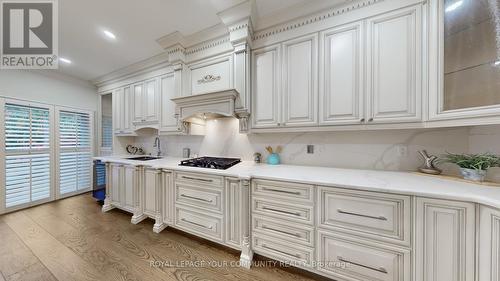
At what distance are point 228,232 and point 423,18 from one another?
2495 millimetres

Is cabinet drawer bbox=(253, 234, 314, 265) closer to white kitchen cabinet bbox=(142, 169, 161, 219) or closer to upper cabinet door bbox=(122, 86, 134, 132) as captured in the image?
white kitchen cabinet bbox=(142, 169, 161, 219)

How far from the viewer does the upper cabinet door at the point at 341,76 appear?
5.05 feet

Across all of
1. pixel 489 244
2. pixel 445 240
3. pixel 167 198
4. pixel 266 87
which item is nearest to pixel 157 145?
pixel 167 198

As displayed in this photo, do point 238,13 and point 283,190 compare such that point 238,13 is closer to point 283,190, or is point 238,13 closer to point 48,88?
point 283,190

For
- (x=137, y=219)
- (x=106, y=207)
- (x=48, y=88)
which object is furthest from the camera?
(x=48, y=88)

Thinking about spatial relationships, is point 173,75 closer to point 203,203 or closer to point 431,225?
point 203,203

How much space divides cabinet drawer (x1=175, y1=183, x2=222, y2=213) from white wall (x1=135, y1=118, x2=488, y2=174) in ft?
2.43

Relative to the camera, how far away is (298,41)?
1.77m

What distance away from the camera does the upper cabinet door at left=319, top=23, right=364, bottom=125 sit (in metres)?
1.54

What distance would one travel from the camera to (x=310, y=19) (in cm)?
171

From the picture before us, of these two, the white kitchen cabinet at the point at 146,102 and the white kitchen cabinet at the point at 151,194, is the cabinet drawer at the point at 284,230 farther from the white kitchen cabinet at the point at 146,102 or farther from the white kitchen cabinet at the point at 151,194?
the white kitchen cabinet at the point at 146,102

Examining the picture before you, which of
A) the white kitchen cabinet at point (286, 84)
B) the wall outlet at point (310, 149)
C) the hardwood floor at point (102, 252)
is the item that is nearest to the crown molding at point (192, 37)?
the white kitchen cabinet at point (286, 84)

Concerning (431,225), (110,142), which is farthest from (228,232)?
(110,142)

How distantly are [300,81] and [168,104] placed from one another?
2004mm
